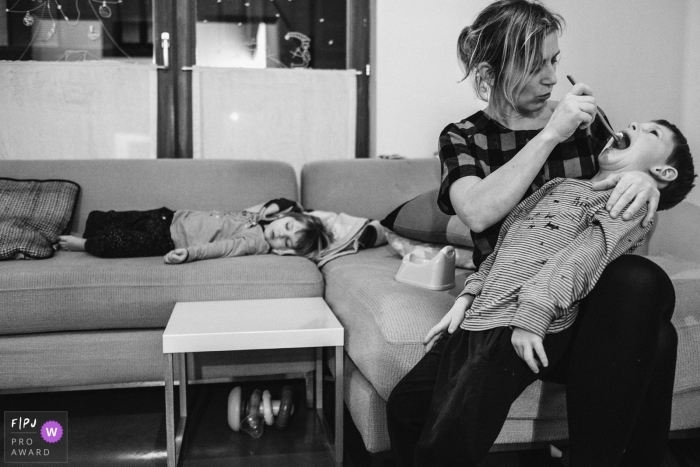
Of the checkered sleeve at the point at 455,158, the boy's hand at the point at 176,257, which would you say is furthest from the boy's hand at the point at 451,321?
the boy's hand at the point at 176,257

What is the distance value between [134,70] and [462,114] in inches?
61.4

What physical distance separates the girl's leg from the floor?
0.63m

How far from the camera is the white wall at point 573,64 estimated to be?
3.12 m

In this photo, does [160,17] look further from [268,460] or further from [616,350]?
[616,350]

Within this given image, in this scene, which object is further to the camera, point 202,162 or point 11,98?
point 11,98

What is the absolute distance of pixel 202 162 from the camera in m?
2.60

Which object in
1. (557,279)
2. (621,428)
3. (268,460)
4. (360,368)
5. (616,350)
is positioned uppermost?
(557,279)

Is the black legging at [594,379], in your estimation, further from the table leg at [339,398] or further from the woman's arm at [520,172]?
the table leg at [339,398]

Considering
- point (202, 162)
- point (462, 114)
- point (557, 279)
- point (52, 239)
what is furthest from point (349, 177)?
point (557, 279)

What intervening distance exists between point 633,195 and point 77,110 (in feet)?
8.37

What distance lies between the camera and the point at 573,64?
10.6 ft

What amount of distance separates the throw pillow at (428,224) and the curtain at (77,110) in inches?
53.6

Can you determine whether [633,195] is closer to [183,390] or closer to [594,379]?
[594,379]

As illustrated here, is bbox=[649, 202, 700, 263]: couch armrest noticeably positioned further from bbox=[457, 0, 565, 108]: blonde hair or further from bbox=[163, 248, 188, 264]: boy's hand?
bbox=[163, 248, 188, 264]: boy's hand
